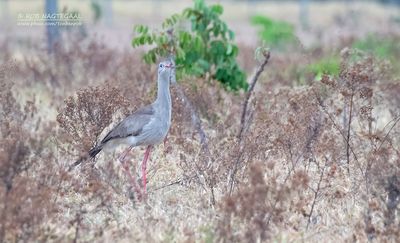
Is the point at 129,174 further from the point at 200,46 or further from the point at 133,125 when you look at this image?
the point at 200,46

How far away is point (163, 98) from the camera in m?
7.77

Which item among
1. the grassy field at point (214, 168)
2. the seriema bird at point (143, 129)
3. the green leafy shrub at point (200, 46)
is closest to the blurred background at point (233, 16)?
the green leafy shrub at point (200, 46)

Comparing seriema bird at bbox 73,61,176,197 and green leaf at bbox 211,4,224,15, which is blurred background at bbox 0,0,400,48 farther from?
seriema bird at bbox 73,61,176,197

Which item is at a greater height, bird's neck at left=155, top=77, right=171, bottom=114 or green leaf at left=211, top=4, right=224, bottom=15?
green leaf at left=211, top=4, right=224, bottom=15

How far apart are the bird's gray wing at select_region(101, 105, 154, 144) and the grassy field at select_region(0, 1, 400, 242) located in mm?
247

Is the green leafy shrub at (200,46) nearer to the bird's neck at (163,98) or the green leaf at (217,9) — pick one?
the green leaf at (217,9)

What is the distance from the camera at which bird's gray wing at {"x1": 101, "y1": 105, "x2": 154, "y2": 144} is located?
764 cm

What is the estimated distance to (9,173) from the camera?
5.78 m

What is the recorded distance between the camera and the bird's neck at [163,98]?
25.3 feet

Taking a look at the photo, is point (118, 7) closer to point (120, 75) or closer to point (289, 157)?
point (120, 75)

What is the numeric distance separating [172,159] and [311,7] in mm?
29614

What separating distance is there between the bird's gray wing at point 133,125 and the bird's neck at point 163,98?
0.26 ft

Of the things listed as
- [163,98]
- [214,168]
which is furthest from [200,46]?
[214,168]

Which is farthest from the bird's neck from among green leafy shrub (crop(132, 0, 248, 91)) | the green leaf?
the green leaf
